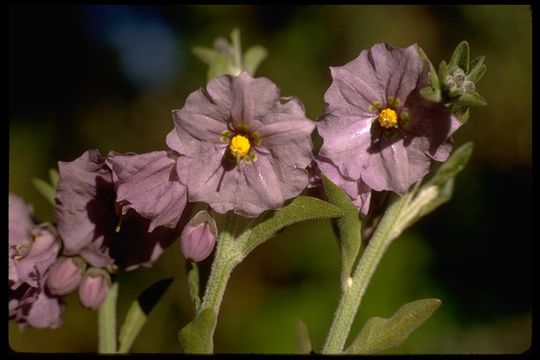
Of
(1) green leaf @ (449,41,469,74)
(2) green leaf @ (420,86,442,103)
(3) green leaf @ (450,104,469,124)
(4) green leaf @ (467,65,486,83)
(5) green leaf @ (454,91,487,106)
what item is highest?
(1) green leaf @ (449,41,469,74)

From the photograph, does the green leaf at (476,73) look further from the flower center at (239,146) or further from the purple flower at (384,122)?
the flower center at (239,146)

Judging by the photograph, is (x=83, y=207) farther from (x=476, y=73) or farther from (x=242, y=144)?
(x=476, y=73)

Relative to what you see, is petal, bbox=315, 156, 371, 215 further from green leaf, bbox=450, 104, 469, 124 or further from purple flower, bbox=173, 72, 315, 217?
green leaf, bbox=450, 104, 469, 124

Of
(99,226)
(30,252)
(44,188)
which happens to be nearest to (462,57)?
(99,226)

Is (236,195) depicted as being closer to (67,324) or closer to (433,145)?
(433,145)

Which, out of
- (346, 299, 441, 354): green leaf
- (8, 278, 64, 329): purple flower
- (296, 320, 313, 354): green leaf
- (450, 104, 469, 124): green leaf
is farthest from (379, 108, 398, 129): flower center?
(8, 278, 64, 329): purple flower
